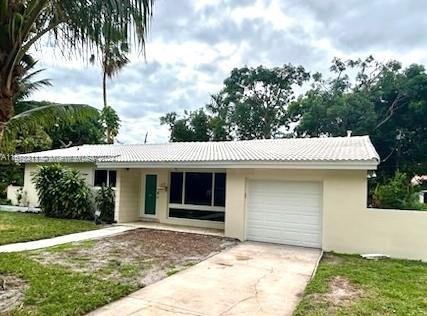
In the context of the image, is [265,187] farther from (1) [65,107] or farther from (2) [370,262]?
(1) [65,107]

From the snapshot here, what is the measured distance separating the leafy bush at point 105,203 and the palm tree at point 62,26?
968 centimetres

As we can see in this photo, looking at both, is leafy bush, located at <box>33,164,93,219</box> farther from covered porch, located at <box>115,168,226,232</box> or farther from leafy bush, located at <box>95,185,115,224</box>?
covered porch, located at <box>115,168,226,232</box>

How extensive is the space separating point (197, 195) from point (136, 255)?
18.8 ft

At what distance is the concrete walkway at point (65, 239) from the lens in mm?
9398

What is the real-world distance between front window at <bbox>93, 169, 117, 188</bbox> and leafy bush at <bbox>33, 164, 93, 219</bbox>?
86 cm

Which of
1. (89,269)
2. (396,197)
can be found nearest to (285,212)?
(396,197)

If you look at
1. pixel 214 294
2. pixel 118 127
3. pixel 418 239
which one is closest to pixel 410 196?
pixel 418 239

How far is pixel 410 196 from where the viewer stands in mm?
12102

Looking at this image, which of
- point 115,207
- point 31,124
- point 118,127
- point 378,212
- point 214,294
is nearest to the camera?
point 214,294

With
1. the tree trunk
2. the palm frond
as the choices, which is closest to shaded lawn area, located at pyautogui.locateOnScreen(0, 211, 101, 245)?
the palm frond

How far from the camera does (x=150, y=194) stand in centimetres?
1538

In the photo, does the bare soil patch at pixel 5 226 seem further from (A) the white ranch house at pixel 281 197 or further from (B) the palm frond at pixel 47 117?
(B) the palm frond at pixel 47 117

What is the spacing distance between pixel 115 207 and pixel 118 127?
14.4 meters

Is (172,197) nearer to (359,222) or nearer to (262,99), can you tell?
(359,222)
